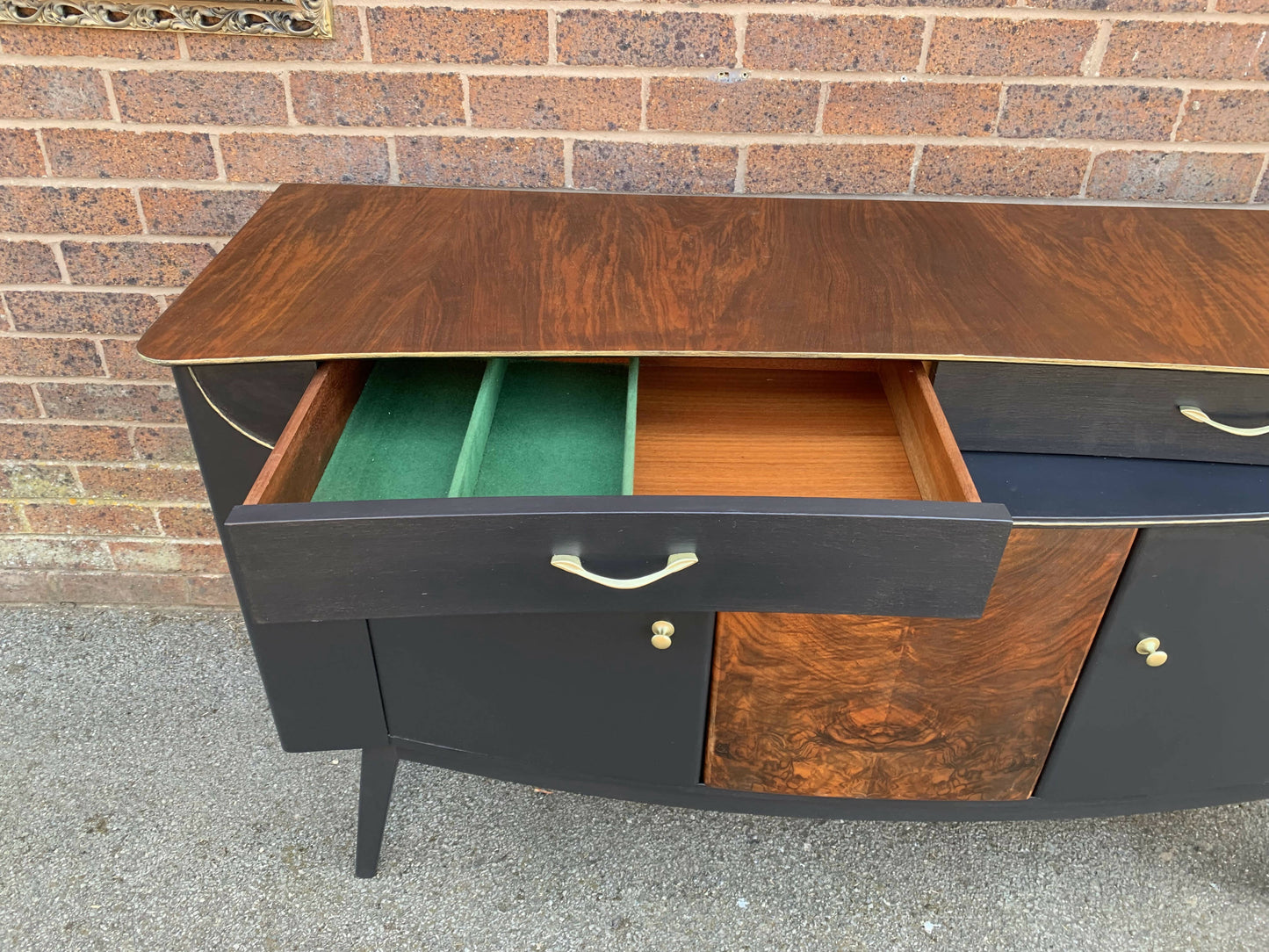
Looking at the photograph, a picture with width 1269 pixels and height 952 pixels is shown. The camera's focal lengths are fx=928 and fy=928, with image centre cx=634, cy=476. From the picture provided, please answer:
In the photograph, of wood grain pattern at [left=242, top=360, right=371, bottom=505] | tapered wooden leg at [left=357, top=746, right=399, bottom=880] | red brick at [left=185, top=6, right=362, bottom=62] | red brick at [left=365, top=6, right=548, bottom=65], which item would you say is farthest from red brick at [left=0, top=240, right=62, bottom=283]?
tapered wooden leg at [left=357, top=746, right=399, bottom=880]

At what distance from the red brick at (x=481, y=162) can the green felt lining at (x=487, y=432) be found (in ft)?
1.16

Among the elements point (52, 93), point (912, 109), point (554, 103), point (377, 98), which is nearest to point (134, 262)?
point (52, 93)

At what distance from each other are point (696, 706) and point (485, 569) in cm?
35

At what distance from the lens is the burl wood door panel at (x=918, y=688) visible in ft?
3.03

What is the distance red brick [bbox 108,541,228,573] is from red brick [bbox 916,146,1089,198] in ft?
4.74

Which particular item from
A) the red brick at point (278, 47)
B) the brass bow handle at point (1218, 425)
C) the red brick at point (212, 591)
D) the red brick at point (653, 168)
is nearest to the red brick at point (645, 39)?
the red brick at point (653, 168)

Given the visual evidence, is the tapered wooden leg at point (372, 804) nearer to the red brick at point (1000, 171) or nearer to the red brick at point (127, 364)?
the red brick at point (127, 364)

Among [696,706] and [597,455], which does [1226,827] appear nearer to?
[696,706]

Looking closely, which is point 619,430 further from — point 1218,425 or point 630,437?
point 1218,425

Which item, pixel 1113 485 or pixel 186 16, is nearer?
pixel 1113 485

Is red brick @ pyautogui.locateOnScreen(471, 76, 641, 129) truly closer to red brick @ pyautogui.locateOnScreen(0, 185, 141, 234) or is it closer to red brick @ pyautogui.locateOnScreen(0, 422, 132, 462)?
red brick @ pyautogui.locateOnScreen(0, 185, 141, 234)

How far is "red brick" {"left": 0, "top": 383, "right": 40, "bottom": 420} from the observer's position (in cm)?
161

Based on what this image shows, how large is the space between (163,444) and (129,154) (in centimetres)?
52

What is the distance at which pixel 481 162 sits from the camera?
140 cm
